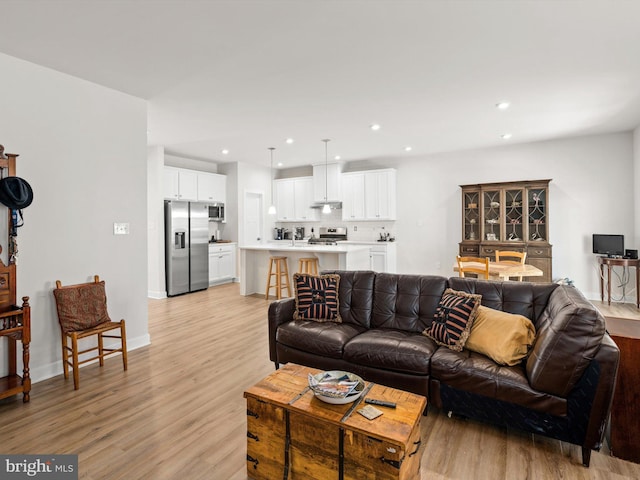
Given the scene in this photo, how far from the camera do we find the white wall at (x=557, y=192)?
573 cm

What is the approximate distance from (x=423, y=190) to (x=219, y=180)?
14.6 ft

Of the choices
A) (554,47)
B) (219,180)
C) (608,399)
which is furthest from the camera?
(219,180)

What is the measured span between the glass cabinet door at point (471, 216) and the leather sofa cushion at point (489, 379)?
4701 mm

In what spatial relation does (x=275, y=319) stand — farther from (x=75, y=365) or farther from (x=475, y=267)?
(x=475, y=267)

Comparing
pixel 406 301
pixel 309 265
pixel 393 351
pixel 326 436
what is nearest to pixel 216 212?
pixel 309 265

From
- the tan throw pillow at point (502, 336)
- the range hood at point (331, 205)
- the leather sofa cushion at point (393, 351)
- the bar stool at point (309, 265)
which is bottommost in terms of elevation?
the leather sofa cushion at point (393, 351)

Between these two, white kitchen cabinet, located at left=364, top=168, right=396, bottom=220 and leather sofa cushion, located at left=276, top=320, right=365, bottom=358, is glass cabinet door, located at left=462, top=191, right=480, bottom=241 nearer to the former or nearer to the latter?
white kitchen cabinet, located at left=364, top=168, right=396, bottom=220

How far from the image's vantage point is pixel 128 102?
146 inches

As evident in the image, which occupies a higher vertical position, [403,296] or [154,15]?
[154,15]

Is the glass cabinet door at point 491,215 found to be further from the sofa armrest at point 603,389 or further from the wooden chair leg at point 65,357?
the wooden chair leg at point 65,357

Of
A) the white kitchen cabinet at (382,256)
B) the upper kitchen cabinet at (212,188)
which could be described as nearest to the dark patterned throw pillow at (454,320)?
the white kitchen cabinet at (382,256)

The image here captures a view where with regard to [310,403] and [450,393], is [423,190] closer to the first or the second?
[450,393]

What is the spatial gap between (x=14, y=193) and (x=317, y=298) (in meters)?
2.58

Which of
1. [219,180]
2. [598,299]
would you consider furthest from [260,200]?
[598,299]
